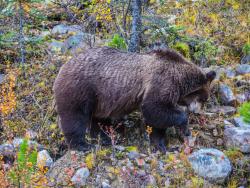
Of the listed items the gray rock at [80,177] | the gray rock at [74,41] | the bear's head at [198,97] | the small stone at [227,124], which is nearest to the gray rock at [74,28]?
the gray rock at [74,41]

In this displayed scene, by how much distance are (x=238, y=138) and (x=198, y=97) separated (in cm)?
102

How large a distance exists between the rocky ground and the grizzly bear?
1.04 feet

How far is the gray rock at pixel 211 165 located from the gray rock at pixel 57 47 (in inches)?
159

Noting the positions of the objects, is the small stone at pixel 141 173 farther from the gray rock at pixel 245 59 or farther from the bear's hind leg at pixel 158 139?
the gray rock at pixel 245 59

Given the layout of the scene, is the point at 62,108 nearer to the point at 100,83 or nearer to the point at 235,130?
the point at 100,83

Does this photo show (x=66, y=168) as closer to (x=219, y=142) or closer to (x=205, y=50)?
(x=219, y=142)

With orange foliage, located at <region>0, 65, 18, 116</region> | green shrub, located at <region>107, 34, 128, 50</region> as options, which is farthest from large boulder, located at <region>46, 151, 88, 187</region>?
green shrub, located at <region>107, 34, 128, 50</region>

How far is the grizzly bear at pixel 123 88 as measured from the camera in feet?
20.7

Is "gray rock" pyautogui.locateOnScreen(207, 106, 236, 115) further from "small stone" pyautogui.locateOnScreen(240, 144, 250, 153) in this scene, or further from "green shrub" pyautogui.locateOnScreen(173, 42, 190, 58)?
"green shrub" pyautogui.locateOnScreen(173, 42, 190, 58)

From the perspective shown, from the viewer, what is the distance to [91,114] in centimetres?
656

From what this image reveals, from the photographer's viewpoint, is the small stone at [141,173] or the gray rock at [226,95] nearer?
the small stone at [141,173]

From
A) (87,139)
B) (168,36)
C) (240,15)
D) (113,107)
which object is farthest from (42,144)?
(240,15)

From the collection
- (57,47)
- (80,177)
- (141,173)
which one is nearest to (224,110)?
(141,173)

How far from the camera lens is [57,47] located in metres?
9.03
